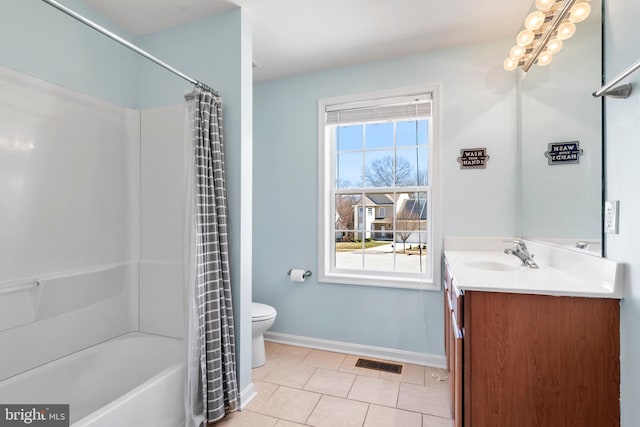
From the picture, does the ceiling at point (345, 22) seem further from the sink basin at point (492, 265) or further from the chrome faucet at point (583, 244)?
the sink basin at point (492, 265)

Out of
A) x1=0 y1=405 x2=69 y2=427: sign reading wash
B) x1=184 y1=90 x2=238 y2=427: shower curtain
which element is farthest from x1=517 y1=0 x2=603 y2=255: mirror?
x1=0 y1=405 x2=69 y2=427: sign reading wash

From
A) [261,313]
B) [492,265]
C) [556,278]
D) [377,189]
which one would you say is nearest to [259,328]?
[261,313]

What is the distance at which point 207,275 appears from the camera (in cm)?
166

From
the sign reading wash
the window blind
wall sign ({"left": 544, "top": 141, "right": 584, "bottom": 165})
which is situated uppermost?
the window blind

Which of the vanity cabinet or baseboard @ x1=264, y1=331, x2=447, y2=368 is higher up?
the vanity cabinet

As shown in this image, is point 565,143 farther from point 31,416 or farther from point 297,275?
point 31,416

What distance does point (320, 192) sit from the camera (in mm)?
2627

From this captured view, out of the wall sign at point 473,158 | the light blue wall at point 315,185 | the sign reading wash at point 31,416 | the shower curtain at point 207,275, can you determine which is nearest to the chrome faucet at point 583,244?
the light blue wall at point 315,185

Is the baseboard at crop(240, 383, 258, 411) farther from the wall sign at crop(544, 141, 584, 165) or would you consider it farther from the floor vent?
the wall sign at crop(544, 141, 584, 165)

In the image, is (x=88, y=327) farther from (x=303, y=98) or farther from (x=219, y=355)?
(x=303, y=98)

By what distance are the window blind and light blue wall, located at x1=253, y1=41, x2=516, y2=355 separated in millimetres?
118

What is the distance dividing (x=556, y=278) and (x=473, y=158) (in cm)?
118

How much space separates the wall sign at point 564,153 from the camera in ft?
4.91

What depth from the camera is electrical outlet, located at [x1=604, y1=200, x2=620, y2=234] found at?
1.15m
